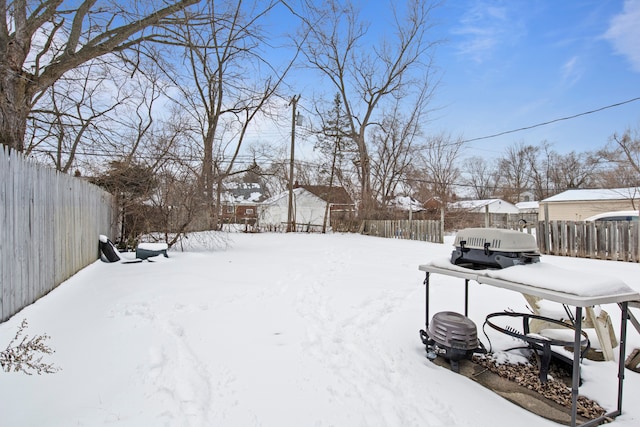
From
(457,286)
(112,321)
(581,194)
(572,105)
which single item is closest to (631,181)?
(581,194)

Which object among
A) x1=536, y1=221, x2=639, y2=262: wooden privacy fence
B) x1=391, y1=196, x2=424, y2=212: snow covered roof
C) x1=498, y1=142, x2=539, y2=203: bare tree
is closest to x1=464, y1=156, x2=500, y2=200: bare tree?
x1=498, y1=142, x2=539, y2=203: bare tree

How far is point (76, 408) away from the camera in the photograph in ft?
5.98

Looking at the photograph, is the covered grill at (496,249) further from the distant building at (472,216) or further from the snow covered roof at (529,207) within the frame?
the snow covered roof at (529,207)

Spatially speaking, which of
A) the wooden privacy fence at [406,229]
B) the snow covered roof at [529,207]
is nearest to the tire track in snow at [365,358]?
the wooden privacy fence at [406,229]

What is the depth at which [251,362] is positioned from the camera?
8.22ft

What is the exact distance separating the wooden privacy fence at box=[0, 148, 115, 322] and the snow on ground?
252 mm

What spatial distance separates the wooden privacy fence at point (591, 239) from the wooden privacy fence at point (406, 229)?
4.00 metres

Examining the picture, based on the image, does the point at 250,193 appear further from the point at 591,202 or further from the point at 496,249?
the point at 496,249

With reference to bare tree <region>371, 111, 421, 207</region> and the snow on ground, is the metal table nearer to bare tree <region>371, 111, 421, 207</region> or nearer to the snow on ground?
the snow on ground

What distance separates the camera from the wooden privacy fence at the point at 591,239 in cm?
758

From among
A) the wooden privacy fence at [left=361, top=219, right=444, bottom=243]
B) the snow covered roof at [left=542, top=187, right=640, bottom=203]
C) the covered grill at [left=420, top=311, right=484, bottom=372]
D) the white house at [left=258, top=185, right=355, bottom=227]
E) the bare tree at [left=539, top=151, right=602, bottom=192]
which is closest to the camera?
the covered grill at [left=420, top=311, right=484, bottom=372]

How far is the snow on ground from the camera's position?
6.19 feet

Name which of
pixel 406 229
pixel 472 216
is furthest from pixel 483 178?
pixel 406 229

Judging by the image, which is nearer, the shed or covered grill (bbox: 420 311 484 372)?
covered grill (bbox: 420 311 484 372)
